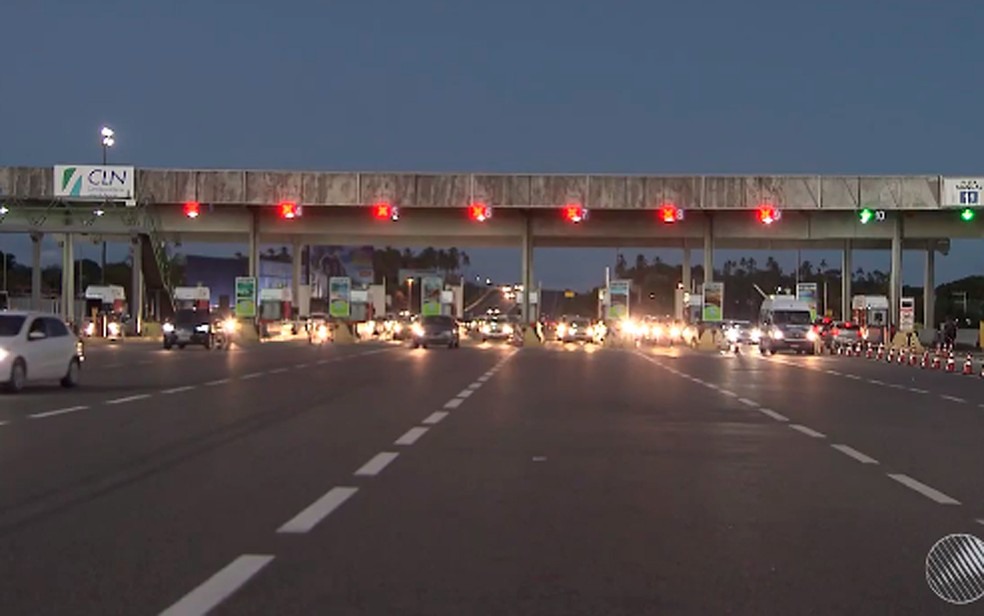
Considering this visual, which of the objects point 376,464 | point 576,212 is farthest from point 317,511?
point 576,212

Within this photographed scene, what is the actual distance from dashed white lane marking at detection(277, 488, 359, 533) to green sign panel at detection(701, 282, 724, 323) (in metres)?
56.9

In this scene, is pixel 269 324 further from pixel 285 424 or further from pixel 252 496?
pixel 252 496

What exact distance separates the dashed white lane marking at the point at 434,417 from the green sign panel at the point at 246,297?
1897 inches

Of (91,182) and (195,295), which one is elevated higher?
(91,182)

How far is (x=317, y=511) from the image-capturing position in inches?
414

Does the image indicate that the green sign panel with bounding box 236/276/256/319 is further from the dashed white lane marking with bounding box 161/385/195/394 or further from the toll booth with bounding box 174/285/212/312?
the dashed white lane marking with bounding box 161/385/195/394

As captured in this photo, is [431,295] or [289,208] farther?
[431,295]

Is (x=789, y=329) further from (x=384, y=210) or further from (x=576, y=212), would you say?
(x=384, y=210)

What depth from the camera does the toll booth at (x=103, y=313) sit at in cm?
7031

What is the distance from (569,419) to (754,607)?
12.2 m

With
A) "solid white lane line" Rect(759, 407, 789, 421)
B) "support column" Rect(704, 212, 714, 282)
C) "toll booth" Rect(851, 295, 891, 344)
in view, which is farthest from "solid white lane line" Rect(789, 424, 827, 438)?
"toll booth" Rect(851, 295, 891, 344)

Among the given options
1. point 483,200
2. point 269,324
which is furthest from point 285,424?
point 269,324

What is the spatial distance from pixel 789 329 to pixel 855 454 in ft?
131

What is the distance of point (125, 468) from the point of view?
13.1 metres
